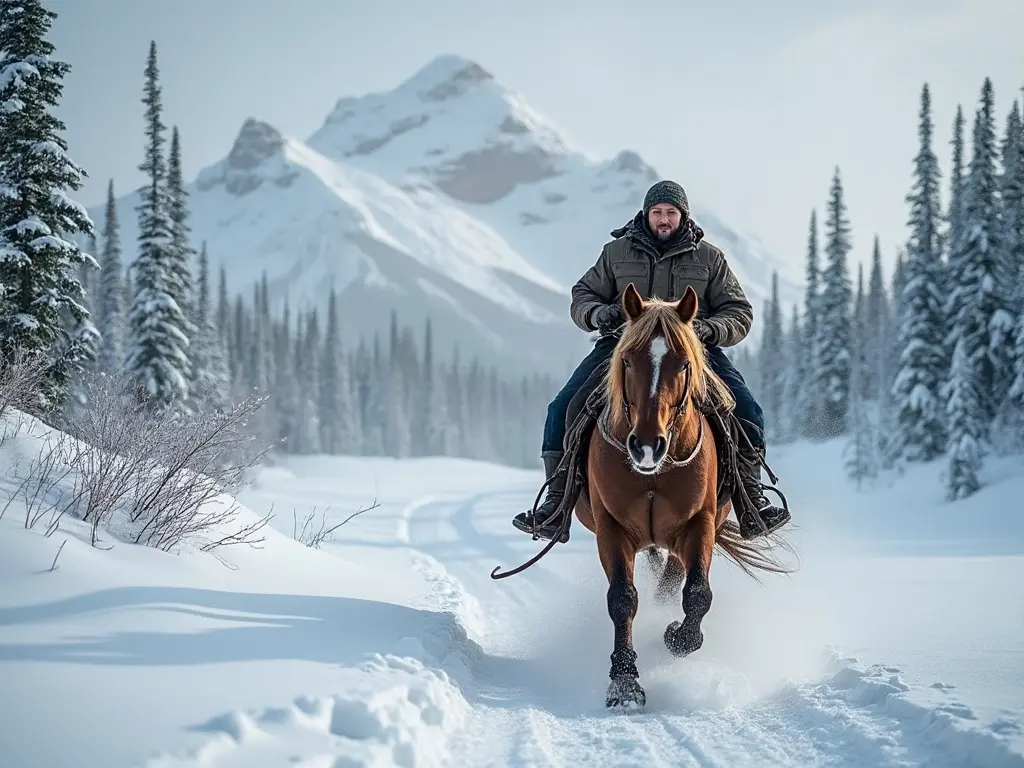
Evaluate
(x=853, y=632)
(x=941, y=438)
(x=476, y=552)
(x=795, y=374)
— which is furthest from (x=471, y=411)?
(x=853, y=632)

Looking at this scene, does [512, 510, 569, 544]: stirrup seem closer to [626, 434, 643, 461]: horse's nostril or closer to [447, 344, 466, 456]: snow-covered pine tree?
[626, 434, 643, 461]: horse's nostril

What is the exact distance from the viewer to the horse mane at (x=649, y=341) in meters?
5.50

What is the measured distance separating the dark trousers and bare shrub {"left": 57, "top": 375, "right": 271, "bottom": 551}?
2907 mm

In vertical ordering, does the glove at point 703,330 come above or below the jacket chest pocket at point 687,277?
below

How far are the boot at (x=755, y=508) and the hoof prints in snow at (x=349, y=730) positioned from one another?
317 cm

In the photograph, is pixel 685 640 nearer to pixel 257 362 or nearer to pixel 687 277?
pixel 687 277

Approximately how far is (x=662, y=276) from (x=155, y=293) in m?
25.8

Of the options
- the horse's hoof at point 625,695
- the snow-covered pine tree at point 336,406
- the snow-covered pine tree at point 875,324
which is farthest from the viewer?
the snow-covered pine tree at point 336,406

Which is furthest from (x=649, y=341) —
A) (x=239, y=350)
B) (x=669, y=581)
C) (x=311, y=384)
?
(x=311, y=384)

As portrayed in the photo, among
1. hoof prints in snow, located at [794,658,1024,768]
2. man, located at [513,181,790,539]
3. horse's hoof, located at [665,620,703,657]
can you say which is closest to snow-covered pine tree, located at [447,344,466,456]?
man, located at [513,181,790,539]

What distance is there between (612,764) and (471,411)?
119 m

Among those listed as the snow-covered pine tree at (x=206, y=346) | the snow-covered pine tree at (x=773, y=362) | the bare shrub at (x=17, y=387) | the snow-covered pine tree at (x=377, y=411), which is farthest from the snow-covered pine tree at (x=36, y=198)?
the snow-covered pine tree at (x=377, y=411)

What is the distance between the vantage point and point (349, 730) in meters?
4.35

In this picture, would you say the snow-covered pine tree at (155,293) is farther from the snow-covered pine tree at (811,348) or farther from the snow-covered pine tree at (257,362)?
the snow-covered pine tree at (257,362)
